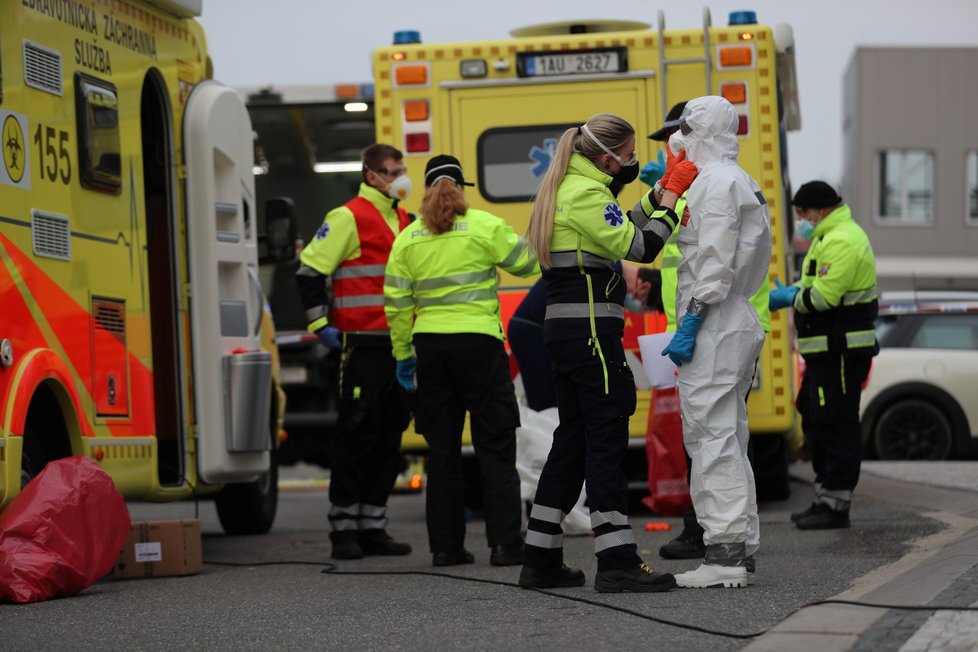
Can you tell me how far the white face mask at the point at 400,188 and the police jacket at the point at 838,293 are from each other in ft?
6.93

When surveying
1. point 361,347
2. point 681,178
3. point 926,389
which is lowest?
point 926,389

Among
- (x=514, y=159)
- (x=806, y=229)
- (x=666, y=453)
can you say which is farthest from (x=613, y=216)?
(x=514, y=159)

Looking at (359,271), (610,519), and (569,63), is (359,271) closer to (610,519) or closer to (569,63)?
(569,63)

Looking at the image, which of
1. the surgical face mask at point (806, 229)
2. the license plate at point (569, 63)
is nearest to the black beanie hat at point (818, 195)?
the surgical face mask at point (806, 229)

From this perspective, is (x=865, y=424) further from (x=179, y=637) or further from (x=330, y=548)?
(x=179, y=637)

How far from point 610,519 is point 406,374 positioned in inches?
77.2

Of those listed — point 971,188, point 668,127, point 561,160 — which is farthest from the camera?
point 971,188

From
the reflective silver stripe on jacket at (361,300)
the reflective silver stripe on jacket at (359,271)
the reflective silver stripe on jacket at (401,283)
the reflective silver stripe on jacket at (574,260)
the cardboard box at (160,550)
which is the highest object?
the reflective silver stripe on jacket at (574,260)

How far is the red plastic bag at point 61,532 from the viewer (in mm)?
6926

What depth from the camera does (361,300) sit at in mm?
8906

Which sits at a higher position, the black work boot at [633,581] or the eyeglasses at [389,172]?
the eyeglasses at [389,172]

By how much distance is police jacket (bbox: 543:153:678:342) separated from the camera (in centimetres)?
685

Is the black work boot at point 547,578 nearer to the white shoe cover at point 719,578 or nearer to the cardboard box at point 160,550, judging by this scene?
the white shoe cover at point 719,578

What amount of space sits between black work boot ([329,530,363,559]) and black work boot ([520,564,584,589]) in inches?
77.9
